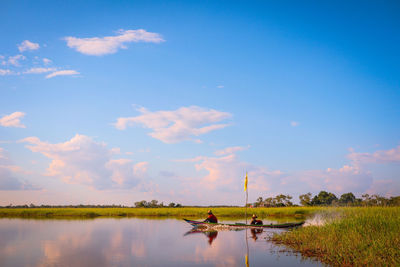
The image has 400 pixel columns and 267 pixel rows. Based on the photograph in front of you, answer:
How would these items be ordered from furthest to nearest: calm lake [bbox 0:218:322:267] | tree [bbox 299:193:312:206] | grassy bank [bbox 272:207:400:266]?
tree [bbox 299:193:312:206] → calm lake [bbox 0:218:322:267] → grassy bank [bbox 272:207:400:266]

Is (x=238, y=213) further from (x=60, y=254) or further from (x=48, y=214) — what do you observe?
(x=60, y=254)

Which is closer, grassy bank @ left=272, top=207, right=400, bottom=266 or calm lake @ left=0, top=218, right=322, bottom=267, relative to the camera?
grassy bank @ left=272, top=207, right=400, bottom=266

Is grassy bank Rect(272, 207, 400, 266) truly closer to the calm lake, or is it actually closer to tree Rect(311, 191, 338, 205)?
the calm lake

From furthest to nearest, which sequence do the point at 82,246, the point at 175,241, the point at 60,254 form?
1. the point at 175,241
2. the point at 82,246
3. the point at 60,254

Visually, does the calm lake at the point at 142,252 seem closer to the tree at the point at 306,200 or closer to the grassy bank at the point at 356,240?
the grassy bank at the point at 356,240

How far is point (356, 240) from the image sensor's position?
13.0m

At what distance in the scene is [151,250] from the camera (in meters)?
16.0

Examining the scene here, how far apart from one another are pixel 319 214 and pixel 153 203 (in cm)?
5726

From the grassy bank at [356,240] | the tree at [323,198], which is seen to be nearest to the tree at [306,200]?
the tree at [323,198]

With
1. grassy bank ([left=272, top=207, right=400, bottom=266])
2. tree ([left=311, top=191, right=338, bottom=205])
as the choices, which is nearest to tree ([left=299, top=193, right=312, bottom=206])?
tree ([left=311, top=191, right=338, bottom=205])

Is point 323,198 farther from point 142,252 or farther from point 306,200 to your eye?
point 142,252

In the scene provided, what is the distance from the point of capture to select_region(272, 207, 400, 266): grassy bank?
36.3ft

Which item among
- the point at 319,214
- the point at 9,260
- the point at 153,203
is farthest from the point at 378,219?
the point at 153,203

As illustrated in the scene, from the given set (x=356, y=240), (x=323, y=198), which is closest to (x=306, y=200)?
(x=323, y=198)
